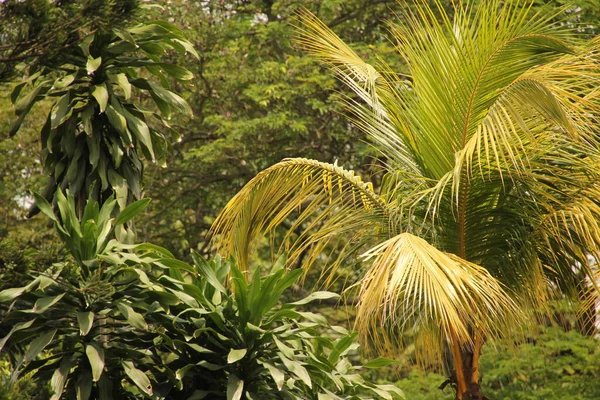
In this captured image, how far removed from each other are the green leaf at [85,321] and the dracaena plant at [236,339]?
1.61ft

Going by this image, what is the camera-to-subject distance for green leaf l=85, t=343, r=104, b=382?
474 cm

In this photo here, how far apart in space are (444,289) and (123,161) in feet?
8.48

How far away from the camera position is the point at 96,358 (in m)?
4.85

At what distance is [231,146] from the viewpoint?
36.8 feet

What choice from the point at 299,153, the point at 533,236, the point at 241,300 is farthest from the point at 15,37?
the point at 299,153

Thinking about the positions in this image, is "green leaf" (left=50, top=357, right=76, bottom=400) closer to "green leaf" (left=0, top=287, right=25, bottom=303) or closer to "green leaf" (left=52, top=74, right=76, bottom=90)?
"green leaf" (left=0, top=287, right=25, bottom=303)

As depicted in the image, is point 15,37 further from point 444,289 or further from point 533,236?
point 533,236

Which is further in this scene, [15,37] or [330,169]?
[330,169]

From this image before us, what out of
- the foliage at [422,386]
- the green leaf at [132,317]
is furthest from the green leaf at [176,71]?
the foliage at [422,386]

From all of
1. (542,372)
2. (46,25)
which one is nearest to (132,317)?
(46,25)

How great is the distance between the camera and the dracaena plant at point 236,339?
5168 millimetres

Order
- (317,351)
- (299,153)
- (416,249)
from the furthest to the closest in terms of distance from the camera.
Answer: (299,153), (317,351), (416,249)

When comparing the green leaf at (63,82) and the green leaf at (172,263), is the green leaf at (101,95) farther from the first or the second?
the green leaf at (172,263)

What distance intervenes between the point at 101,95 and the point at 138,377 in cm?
190
